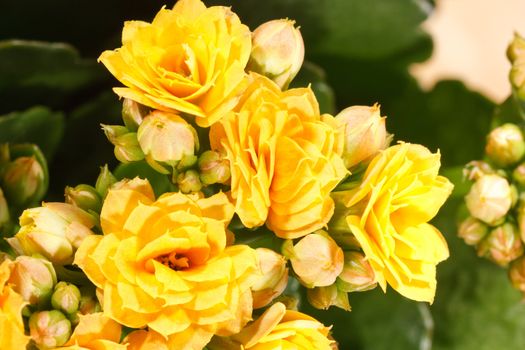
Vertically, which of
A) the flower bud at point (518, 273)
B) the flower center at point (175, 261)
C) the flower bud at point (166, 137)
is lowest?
the flower bud at point (518, 273)

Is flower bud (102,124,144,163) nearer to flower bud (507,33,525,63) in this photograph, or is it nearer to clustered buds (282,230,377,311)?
clustered buds (282,230,377,311)

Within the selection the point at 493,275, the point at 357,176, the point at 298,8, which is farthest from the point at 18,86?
the point at 493,275

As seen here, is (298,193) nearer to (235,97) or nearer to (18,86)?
(235,97)

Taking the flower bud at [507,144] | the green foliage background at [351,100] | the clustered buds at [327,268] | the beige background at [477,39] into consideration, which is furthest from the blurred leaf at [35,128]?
the beige background at [477,39]

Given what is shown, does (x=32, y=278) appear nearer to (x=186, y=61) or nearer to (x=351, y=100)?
(x=186, y=61)

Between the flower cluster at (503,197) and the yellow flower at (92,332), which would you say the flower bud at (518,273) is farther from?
the yellow flower at (92,332)
